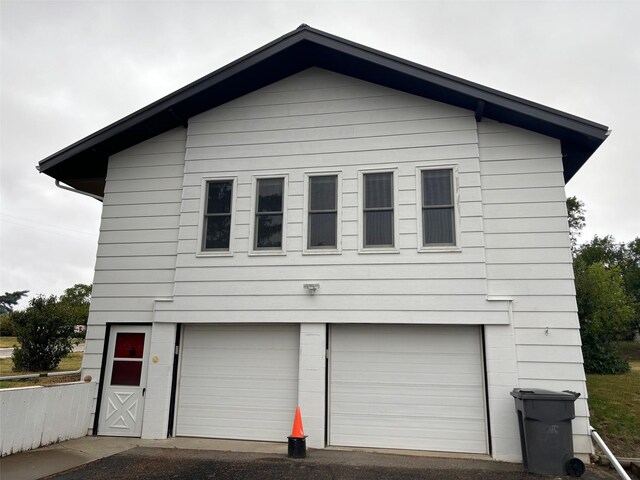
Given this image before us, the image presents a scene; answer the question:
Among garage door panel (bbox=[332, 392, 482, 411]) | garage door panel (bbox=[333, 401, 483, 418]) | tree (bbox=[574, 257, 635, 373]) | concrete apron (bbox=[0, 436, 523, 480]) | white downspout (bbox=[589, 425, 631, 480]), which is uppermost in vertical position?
tree (bbox=[574, 257, 635, 373])

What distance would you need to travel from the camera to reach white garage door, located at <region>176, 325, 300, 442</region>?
7645mm

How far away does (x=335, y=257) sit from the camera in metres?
7.81

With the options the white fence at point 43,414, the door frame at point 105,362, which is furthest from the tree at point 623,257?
the white fence at point 43,414

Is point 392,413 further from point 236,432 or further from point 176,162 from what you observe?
point 176,162

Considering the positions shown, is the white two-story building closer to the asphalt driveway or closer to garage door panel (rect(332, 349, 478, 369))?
garage door panel (rect(332, 349, 478, 369))

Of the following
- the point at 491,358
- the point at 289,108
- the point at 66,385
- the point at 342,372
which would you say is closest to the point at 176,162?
the point at 289,108

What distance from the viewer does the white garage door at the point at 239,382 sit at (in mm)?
7645

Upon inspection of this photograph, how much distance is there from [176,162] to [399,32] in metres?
7.17

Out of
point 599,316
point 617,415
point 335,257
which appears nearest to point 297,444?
point 335,257

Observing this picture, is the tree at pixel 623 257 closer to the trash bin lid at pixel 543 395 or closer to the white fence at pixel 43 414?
the trash bin lid at pixel 543 395

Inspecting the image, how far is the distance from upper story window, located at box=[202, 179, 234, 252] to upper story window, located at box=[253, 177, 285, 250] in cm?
61

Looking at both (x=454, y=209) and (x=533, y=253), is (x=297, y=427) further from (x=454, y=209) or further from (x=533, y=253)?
(x=533, y=253)

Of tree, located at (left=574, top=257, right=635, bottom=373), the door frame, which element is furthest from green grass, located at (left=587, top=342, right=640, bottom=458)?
the door frame

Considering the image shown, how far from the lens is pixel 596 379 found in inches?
480
